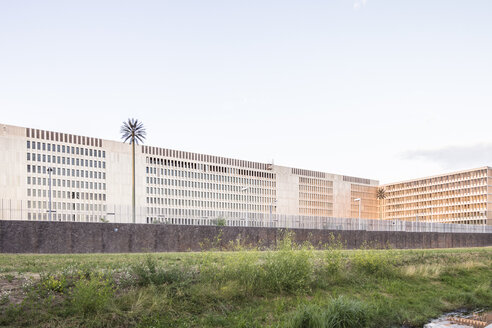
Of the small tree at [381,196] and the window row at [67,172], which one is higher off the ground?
the window row at [67,172]

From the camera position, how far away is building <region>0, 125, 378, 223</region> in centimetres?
11062

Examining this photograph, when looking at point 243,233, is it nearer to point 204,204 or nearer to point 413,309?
point 413,309

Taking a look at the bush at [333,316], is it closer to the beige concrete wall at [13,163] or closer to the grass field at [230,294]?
the grass field at [230,294]

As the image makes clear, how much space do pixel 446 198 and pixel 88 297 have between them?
554 ft

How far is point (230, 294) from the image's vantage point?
12930 mm

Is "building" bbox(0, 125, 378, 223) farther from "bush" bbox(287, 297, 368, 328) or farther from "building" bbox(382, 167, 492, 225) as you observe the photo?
"bush" bbox(287, 297, 368, 328)

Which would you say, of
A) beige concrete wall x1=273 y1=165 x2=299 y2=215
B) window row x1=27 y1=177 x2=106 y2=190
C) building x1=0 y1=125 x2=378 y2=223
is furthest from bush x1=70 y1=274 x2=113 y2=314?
beige concrete wall x1=273 y1=165 x2=299 y2=215

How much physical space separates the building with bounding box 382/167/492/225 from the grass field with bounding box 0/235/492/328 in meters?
138

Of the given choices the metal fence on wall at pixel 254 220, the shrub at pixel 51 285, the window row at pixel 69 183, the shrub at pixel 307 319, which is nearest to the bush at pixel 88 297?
the shrub at pixel 51 285

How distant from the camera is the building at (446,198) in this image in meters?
146

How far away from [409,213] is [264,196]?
61.8m

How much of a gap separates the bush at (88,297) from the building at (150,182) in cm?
6962

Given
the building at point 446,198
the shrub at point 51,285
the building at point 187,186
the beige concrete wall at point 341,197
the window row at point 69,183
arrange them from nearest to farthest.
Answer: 1. the shrub at point 51,285
2. the building at point 187,186
3. the window row at point 69,183
4. the building at point 446,198
5. the beige concrete wall at point 341,197

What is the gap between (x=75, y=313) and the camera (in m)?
10.1
